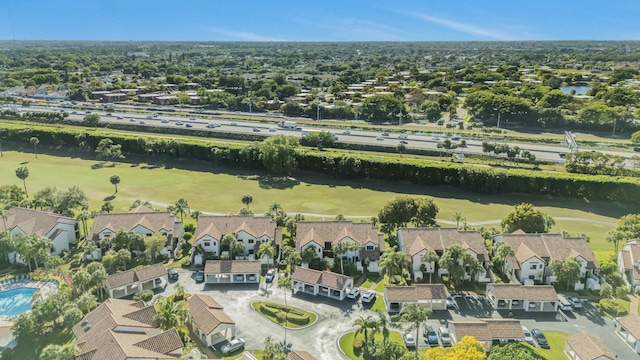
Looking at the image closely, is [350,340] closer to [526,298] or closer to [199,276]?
[526,298]

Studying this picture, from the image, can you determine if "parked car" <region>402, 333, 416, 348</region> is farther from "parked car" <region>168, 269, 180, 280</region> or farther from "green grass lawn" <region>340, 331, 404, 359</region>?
"parked car" <region>168, 269, 180, 280</region>

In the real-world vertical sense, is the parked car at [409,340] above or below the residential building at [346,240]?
below

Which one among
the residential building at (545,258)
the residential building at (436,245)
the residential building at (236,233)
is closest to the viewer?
the residential building at (545,258)

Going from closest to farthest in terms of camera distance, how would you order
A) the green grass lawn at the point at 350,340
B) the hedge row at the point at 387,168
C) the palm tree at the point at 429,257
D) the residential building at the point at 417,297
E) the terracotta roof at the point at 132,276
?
the green grass lawn at the point at 350,340, the residential building at the point at 417,297, the terracotta roof at the point at 132,276, the palm tree at the point at 429,257, the hedge row at the point at 387,168

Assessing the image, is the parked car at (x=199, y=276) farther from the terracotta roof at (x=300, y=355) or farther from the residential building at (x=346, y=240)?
the terracotta roof at (x=300, y=355)

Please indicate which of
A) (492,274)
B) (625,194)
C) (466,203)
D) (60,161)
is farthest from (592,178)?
(60,161)

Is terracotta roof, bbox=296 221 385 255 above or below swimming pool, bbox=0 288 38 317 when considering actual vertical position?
above

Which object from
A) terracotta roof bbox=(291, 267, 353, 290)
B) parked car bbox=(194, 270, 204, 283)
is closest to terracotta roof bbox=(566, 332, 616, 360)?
terracotta roof bbox=(291, 267, 353, 290)

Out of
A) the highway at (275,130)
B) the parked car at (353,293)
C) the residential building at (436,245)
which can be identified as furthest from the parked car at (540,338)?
the highway at (275,130)
